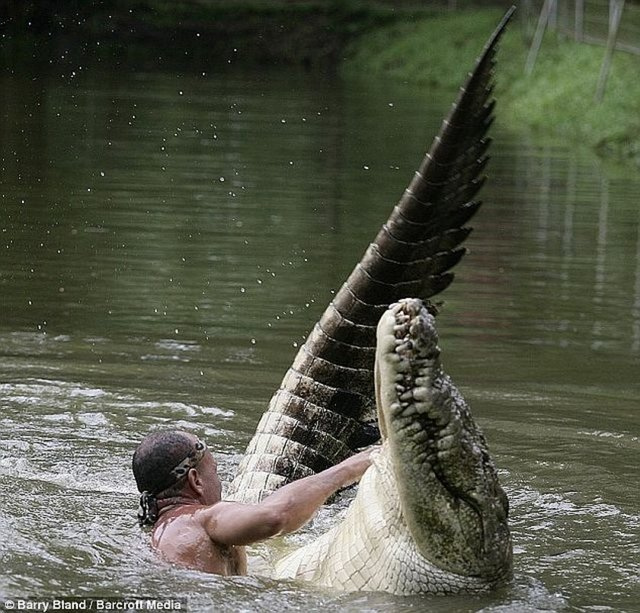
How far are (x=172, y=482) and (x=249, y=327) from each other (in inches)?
189

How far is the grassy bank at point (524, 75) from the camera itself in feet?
77.7

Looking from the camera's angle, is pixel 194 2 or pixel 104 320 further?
pixel 194 2

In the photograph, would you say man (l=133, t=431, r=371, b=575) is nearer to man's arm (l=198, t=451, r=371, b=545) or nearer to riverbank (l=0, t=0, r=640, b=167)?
man's arm (l=198, t=451, r=371, b=545)

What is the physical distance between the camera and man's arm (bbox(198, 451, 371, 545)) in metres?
4.66

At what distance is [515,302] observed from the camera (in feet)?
35.4

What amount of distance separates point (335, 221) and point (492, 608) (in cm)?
1003

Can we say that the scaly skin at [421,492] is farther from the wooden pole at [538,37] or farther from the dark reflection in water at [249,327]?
the wooden pole at [538,37]

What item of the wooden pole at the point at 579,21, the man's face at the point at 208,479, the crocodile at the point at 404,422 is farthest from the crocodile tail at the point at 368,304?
the wooden pole at the point at 579,21

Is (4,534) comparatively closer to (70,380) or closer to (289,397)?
(289,397)

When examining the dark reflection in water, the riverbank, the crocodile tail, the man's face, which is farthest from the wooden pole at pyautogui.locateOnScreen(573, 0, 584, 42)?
the man's face

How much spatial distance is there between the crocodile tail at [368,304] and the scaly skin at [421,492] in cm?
105

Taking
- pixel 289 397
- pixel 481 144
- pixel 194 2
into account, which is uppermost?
pixel 194 2

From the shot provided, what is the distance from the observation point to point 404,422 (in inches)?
163

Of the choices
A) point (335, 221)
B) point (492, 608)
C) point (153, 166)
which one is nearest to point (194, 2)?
point (153, 166)
